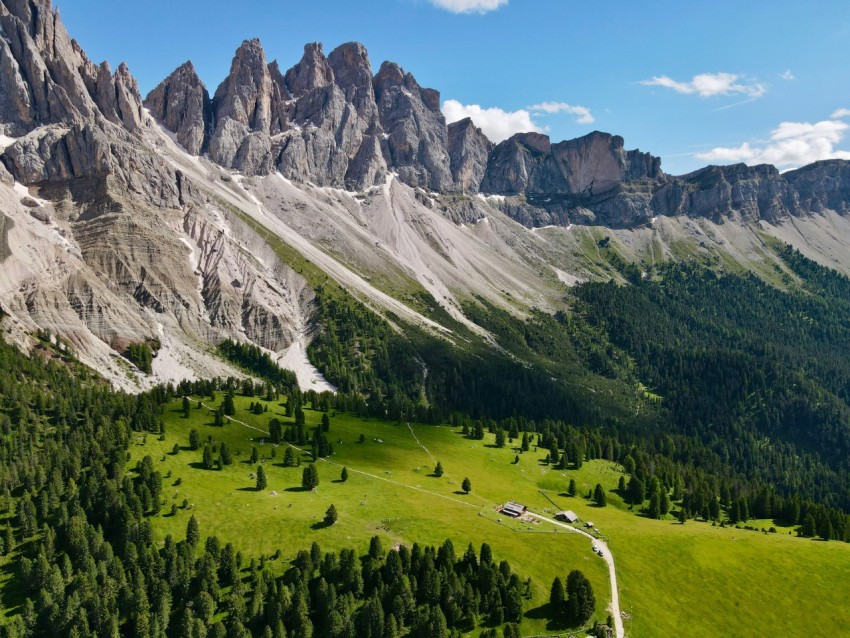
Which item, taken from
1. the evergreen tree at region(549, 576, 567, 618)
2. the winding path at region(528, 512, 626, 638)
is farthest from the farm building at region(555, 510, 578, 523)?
the evergreen tree at region(549, 576, 567, 618)

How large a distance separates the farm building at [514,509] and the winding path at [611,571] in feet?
6.03

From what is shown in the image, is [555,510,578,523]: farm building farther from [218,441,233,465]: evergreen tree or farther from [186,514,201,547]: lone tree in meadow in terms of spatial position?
[218,441,233,465]: evergreen tree

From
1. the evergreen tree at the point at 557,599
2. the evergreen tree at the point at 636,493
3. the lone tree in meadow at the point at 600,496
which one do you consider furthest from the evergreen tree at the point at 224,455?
the evergreen tree at the point at 636,493

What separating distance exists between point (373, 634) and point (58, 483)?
64249mm

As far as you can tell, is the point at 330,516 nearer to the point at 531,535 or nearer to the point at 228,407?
the point at 531,535

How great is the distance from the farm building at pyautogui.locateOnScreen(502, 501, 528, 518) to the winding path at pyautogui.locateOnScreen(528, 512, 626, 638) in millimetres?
1838

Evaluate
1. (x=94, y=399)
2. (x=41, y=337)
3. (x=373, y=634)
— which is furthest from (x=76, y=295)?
(x=373, y=634)

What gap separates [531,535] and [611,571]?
14579 mm

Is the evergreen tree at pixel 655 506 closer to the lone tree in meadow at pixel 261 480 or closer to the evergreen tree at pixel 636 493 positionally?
the evergreen tree at pixel 636 493

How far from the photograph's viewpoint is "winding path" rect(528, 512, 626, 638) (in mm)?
86688

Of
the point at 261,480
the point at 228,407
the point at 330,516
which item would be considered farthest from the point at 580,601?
the point at 228,407

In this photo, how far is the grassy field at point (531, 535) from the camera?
9362cm

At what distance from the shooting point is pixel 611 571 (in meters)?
99.1

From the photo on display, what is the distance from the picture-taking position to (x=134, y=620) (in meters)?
84.1
